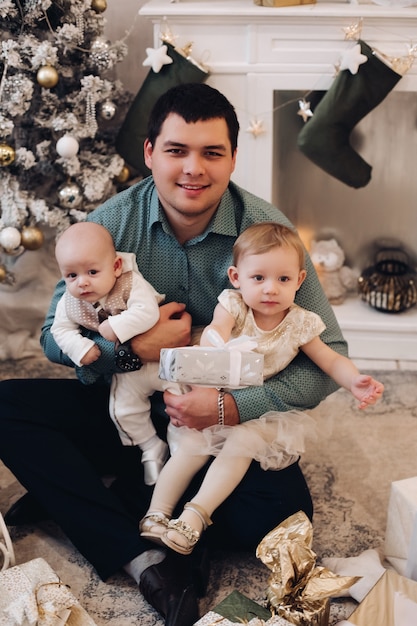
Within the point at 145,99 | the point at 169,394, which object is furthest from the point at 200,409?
the point at 145,99

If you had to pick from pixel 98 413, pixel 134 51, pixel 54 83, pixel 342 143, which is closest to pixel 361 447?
pixel 98 413

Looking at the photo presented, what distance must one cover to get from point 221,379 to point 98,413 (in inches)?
18.9

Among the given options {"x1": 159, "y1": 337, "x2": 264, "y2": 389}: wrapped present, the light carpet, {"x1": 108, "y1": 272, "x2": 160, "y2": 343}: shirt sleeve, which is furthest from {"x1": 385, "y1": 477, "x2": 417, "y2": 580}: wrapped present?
{"x1": 108, "y1": 272, "x2": 160, "y2": 343}: shirt sleeve

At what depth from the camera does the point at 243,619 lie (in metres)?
1.55

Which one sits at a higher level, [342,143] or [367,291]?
[342,143]

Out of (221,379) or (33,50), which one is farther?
(33,50)

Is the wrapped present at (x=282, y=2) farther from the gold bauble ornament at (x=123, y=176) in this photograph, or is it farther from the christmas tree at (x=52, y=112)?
the gold bauble ornament at (x=123, y=176)

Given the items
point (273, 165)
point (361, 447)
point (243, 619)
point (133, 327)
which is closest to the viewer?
point (243, 619)

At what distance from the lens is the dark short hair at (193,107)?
1.77 meters

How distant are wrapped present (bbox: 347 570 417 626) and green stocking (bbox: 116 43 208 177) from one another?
156cm

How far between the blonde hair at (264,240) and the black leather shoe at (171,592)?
658 millimetres

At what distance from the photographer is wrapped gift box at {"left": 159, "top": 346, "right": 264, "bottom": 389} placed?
160cm

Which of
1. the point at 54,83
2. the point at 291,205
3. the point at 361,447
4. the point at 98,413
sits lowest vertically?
the point at 361,447

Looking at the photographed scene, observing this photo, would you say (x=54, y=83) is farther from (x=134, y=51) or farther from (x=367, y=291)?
(x=367, y=291)
